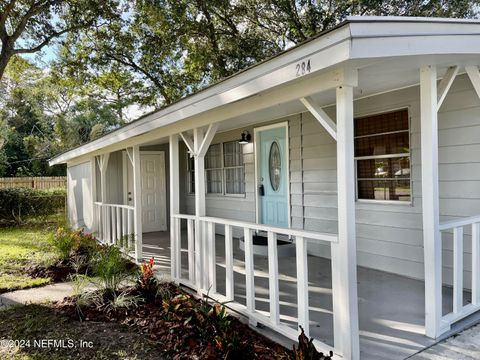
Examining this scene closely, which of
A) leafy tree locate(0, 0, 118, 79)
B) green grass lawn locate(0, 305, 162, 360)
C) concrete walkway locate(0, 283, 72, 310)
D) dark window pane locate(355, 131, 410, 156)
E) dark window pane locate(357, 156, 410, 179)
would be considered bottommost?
concrete walkway locate(0, 283, 72, 310)

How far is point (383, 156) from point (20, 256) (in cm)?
671

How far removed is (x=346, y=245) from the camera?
2.37 m

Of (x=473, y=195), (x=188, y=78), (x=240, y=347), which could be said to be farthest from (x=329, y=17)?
(x=240, y=347)

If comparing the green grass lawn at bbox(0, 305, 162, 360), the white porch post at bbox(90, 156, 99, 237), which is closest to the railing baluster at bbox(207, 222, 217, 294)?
the green grass lawn at bbox(0, 305, 162, 360)

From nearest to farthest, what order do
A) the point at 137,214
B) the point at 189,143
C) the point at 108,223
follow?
the point at 189,143, the point at 137,214, the point at 108,223

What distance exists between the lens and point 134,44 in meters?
12.9

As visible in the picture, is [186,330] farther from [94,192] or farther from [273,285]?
[94,192]

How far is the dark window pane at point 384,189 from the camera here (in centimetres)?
442

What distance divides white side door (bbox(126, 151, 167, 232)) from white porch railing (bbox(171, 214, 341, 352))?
4.59m

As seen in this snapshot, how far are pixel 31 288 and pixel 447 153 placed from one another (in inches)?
218

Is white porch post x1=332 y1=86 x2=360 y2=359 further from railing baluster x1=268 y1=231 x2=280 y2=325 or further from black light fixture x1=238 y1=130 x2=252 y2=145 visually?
black light fixture x1=238 y1=130 x2=252 y2=145

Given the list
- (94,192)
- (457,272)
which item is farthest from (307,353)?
(94,192)

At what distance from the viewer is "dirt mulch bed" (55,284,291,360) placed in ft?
8.47

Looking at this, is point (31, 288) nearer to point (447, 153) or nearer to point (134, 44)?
point (447, 153)
